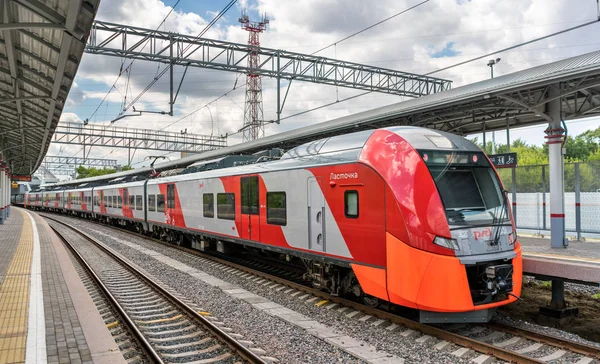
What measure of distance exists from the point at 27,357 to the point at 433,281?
204 inches

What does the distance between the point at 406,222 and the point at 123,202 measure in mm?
21767

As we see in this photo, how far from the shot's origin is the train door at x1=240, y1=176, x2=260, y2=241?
11.2m

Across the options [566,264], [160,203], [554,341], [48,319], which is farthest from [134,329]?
[160,203]

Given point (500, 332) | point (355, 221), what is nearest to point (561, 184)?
point (500, 332)

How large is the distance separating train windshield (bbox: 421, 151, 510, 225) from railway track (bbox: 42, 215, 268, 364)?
11.7ft

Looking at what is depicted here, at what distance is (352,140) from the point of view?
8.33 metres

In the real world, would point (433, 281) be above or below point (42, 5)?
below

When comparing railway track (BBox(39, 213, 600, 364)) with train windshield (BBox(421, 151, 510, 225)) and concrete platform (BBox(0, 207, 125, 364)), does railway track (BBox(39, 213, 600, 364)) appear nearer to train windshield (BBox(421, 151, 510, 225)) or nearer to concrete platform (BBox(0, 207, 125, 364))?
train windshield (BBox(421, 151, 510, 225))

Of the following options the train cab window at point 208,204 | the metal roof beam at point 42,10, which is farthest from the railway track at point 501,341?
the train cab window at point 208,204

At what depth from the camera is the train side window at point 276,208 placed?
9859 mm

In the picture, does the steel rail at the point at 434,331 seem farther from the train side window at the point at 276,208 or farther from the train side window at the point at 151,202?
the train side window at the point at 151,202

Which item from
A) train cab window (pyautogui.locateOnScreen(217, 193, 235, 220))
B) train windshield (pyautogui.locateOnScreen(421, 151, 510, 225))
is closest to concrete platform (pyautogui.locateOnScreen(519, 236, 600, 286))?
train windshield (pyautogui.locateOnScreen(421, 151, 510, 225))

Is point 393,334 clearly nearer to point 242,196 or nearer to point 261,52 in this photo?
point 242,196

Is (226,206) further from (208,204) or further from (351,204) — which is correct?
(351,204)
